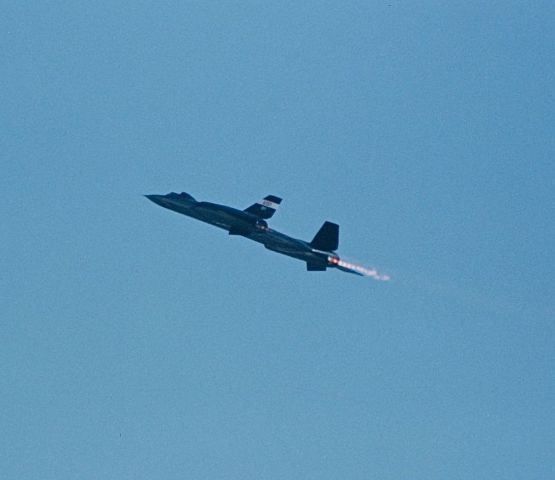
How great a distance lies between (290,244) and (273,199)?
212 inches

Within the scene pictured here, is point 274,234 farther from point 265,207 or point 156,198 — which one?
point 156,198

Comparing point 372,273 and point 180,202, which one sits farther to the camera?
point 180,202

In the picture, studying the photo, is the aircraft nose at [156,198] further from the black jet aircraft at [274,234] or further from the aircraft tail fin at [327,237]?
the aircraft tail fin at [327,237]

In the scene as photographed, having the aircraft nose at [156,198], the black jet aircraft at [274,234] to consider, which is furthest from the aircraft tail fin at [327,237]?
the aircraft nose at [156,198]

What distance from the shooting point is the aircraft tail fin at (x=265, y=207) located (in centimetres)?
10275

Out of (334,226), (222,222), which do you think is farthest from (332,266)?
(222,222)

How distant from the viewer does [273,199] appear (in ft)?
339

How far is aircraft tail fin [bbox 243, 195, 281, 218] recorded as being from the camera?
10275 centimetres

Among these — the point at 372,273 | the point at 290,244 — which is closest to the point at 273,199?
the point at 290,244

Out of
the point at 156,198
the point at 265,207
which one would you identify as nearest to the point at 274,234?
the point at 265,207

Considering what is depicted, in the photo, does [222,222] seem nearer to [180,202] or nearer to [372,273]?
[180,202]

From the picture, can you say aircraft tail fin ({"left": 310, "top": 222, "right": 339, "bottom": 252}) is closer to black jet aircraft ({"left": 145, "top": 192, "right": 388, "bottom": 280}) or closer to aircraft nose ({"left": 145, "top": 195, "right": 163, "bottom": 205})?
black jet aircraft ({"left": 145, "top": 192, "right": 388, "bottom": 280})

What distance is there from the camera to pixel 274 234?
101375 mm

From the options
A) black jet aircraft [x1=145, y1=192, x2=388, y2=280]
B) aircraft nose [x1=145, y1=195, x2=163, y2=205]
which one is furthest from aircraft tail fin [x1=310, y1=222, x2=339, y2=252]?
aircraft nose [x1=145, y1=195, x2=163, y2=205]
